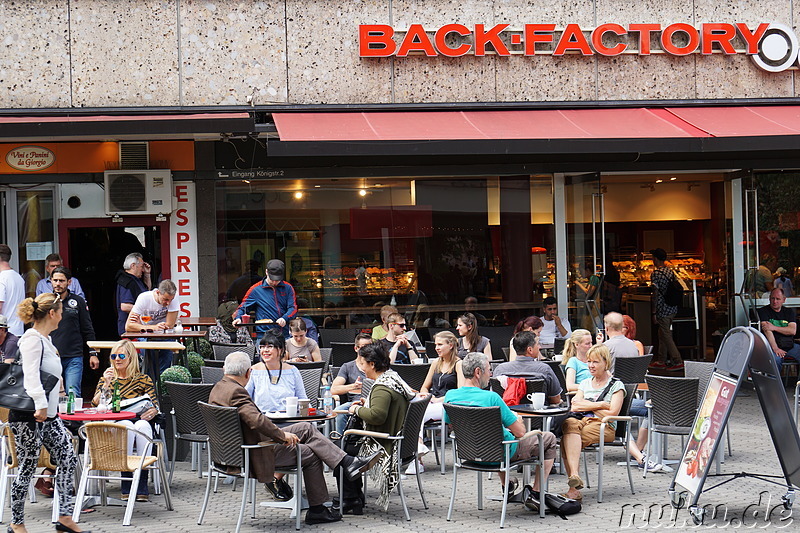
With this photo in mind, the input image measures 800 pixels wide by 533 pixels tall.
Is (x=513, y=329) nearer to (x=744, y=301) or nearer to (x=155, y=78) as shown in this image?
(x=744, y=301)

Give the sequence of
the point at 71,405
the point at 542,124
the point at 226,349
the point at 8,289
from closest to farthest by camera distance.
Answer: the point at 71,405 → the point at 226,349 → the point at 8,289 → the point at 542,124

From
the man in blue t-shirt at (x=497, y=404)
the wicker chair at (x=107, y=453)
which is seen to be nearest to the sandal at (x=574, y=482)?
the man in blue t-shirt at (x=497, y=404)

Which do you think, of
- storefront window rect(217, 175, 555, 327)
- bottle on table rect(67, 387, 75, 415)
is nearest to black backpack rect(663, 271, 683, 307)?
storefront window rect(217, 175, 555, 327)

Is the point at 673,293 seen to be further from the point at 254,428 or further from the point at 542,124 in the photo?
the point at 254,428

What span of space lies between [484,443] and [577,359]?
2.53 m

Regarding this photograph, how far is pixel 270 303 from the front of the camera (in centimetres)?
1195

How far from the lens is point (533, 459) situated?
7680mm

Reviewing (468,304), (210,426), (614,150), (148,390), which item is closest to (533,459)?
(210,426)

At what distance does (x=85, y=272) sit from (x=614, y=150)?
6821 millimetres

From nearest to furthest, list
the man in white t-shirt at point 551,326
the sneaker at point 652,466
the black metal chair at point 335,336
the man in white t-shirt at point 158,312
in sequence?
the sneaker at point 652,466, the man in white t-shirt at point 158,312, the man in white t-shirt at point 551,326, the black metal chair at point 335,336

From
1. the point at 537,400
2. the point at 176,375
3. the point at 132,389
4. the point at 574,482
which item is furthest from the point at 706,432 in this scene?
the point at 176,375

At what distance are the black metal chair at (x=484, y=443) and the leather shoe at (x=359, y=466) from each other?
628 mm

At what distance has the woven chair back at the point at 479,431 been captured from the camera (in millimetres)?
7422

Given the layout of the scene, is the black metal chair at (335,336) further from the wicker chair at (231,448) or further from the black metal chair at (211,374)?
the wicker chair at (231,448)
